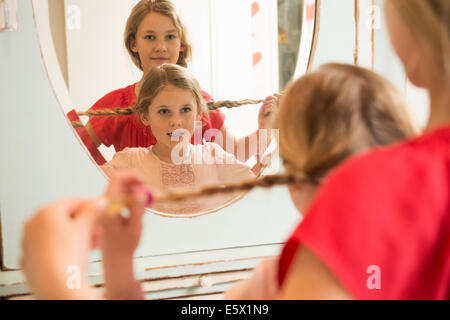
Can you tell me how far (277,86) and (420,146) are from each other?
2.00ft

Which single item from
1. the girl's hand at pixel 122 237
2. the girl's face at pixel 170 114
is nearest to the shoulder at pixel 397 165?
the girl's hand at pixel 122 237

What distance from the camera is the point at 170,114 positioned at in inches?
31.0

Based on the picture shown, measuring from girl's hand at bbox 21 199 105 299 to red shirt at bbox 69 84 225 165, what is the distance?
44cm

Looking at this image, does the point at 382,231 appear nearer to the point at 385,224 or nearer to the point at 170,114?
the point at 385,224

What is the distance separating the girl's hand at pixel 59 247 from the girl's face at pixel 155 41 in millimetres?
495

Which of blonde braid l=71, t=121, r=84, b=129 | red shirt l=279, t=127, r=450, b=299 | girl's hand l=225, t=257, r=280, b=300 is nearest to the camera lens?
red shirt l=279, t=127, r=450, b=299

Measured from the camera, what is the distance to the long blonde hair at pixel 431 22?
30 cm

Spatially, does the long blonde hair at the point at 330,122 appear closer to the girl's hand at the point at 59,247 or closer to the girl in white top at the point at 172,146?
the girl's hand at the point at 59,247

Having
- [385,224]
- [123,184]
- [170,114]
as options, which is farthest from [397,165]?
[170,114]

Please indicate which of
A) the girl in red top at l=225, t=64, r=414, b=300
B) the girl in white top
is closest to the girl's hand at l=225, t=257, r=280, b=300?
the girl in red top at l=225, t=64, r=414, b=300

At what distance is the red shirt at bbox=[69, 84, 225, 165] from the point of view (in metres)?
0.76

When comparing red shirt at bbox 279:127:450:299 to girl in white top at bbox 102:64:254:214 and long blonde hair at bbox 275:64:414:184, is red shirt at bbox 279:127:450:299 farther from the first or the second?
girl in white top at bbox 102:64:254:214

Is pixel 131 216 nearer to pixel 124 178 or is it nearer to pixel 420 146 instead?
pixel 124 178

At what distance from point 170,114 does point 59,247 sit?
1.64ft
